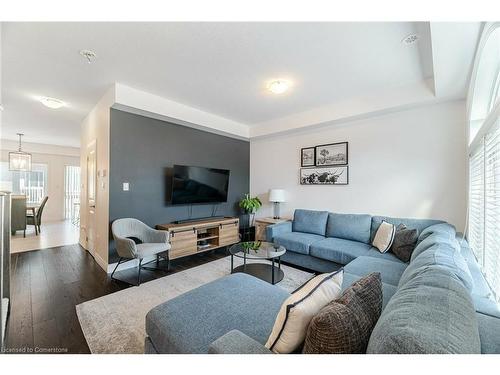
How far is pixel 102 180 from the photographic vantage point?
10.5 ft

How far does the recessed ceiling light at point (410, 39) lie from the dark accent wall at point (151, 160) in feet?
10.6

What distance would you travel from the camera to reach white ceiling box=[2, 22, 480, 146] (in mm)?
1810

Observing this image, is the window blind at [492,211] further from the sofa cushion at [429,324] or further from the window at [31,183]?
the window at [31,183]

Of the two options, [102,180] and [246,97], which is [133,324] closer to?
[102,180]

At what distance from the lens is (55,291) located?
7.90 feet

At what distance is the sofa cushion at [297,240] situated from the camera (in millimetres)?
3057

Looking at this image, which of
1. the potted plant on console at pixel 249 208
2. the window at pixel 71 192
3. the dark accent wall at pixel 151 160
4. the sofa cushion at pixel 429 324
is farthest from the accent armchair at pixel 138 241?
the window at pixel 71 192

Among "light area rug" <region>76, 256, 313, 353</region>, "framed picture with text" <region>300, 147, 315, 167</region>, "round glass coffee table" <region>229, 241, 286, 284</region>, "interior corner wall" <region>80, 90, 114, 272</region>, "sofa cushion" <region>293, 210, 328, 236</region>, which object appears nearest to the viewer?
"light area rug" <region>76, 256, 313, 353</region>

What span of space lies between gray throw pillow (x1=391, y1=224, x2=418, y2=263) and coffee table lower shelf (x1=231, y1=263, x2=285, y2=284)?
139cm

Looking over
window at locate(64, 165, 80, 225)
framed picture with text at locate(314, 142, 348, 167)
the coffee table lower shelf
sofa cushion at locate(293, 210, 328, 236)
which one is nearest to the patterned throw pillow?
the coffee table lower shelf

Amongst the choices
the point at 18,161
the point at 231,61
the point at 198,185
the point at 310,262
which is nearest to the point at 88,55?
the point at 231,61

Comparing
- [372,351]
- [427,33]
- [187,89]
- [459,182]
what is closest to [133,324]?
[372,351]

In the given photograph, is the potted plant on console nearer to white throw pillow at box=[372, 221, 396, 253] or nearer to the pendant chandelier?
white throw pillow at box=[372, 221, 396, 253]
